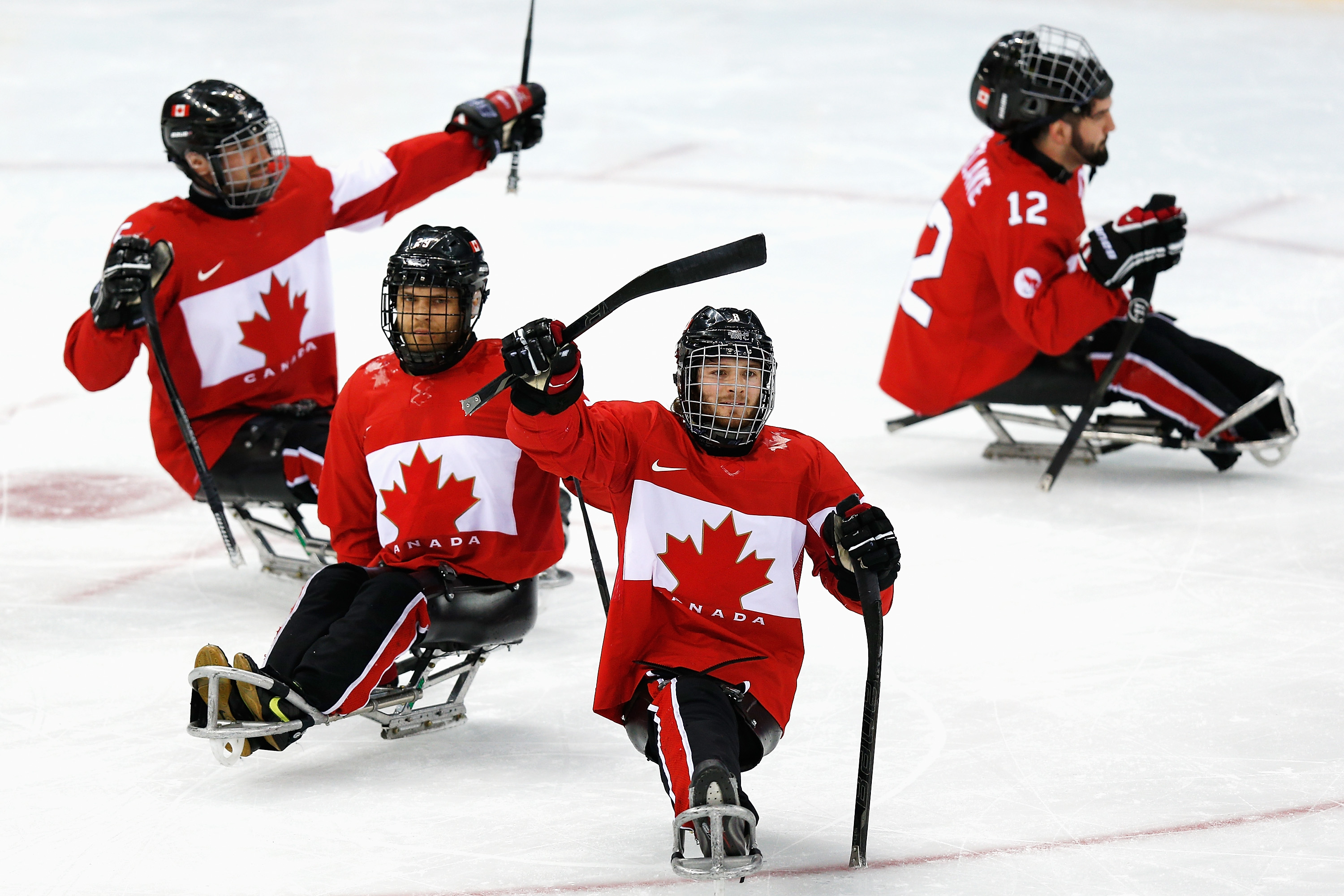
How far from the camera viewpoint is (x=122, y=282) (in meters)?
3.83

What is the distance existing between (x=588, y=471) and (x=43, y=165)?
6219 millimetres

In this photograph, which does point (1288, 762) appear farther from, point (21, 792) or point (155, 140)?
point (155, 140)

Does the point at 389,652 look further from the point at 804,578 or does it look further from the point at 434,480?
the point at 804,578

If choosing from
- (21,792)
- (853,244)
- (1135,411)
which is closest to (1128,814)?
(21,792)

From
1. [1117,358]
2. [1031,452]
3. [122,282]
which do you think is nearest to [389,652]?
Result: [122,282]

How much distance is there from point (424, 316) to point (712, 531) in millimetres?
822

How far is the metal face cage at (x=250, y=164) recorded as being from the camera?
4074mm

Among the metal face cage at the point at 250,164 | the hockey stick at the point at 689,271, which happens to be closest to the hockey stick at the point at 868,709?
the hockey stick at the point at 689,271

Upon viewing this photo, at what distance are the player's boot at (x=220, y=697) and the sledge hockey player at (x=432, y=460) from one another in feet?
1.12

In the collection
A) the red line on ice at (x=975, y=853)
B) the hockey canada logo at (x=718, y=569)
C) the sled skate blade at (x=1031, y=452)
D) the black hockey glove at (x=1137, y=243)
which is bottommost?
the sled skate blade at (x=1031, y=452)

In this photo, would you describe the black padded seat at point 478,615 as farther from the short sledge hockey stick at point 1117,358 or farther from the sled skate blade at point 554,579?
the short sledge hockey stick at point 1117,358

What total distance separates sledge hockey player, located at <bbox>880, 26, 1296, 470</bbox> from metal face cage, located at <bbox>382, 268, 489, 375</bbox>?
6.40 feet

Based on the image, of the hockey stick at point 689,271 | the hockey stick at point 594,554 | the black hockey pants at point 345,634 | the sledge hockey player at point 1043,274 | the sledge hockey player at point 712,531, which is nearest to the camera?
the hockey stick at point 689,271

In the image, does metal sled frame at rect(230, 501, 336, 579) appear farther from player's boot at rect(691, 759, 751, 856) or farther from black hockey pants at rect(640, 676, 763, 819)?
player's boot at rect(691, 759, 751, 856)
